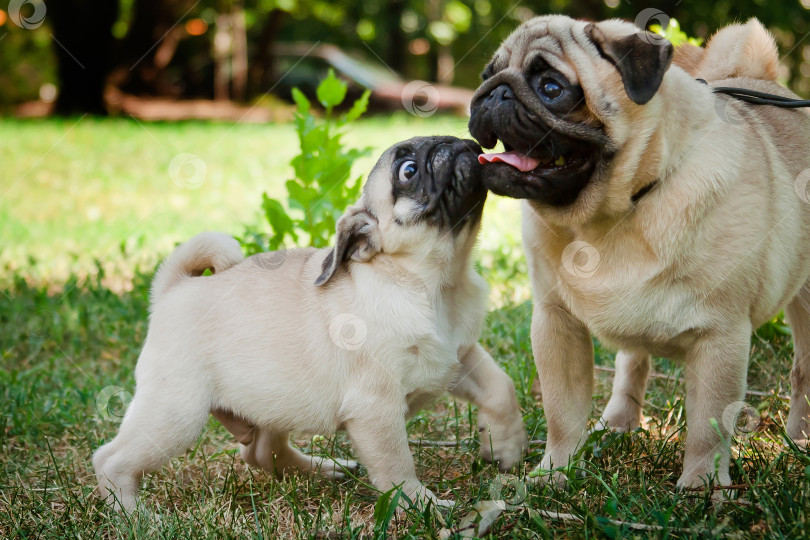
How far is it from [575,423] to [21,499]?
2214 millimetres

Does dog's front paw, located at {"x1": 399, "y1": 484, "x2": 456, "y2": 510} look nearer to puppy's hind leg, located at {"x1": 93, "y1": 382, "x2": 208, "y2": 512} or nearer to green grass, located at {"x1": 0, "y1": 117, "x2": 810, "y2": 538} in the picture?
green grass, located at {"x1": 0, "y1": 117, "x2": 810, "y2": 538}

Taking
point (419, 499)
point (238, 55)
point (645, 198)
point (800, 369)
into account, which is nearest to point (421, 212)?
point (645, 198)

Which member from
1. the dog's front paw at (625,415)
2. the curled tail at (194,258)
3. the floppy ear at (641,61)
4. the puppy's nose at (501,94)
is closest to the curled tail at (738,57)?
the floppy ear at (641,61)

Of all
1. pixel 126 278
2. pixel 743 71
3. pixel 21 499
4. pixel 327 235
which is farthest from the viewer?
pixel 126 278

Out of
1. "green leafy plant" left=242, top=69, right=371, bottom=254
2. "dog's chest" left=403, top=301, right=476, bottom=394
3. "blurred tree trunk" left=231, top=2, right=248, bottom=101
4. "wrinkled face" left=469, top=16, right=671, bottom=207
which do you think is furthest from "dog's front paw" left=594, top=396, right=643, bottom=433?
"blurred tree trunk" left=231, top=2, right=248, bottom=101

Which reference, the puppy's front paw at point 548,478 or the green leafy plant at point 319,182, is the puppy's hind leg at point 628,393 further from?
the green leafy plant at point 319,182

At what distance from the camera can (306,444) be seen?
407 centimetres

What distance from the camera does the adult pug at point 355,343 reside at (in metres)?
3.11

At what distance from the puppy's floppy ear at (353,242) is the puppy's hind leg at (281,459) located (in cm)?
74

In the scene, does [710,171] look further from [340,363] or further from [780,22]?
[780,22]

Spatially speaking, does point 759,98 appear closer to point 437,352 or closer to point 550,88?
point 550,88

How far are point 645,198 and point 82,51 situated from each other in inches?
689

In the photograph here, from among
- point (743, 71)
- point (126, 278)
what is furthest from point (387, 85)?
point (743, 71)

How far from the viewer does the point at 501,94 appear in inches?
115
